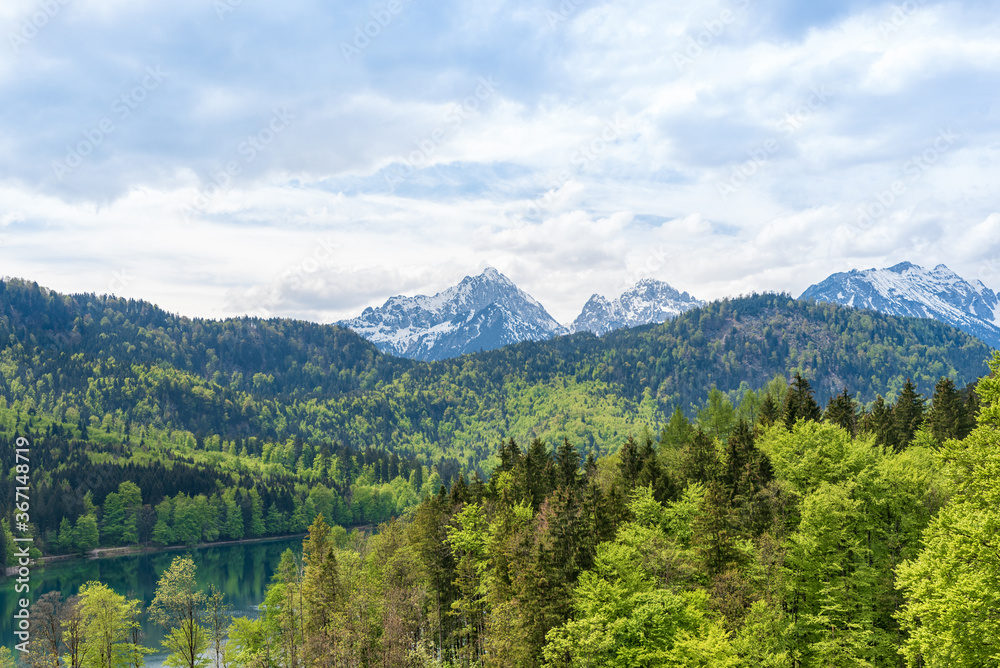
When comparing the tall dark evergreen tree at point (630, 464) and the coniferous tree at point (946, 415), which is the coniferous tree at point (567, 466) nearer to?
the tall dark evergreen tree at point (630, 464)

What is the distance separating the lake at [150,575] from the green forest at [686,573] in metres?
43.8

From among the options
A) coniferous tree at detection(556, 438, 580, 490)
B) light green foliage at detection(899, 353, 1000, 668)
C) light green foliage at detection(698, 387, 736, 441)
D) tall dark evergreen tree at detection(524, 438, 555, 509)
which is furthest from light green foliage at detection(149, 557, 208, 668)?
light green foliage at detection(698, 387, 736, 441)

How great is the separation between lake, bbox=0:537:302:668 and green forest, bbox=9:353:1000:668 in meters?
43.8

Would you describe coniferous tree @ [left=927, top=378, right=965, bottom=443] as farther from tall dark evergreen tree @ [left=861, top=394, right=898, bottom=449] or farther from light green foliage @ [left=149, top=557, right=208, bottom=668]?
light green foliage @ [left=149, top=557, right=208, bottom=668]

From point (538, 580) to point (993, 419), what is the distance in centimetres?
3122

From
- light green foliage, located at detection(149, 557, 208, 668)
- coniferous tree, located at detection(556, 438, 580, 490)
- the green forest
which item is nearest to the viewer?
the green forest

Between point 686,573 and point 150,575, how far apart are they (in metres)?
143

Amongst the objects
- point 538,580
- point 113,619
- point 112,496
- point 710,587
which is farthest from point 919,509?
point 112,496

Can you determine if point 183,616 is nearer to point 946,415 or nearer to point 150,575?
point 946,415

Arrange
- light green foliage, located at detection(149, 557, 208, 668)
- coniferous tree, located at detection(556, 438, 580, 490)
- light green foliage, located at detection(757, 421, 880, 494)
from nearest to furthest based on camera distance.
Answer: light green foliage, located at detection(757, 421, 880, 494) < light green foliage, located at detection(149, 557, 208, 668) < coniferous tree, located at detection(556, 438, 580, 490)

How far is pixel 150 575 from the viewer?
509 feet

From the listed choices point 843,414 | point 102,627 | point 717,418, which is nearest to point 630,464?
point 843,414

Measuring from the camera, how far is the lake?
12212 cm

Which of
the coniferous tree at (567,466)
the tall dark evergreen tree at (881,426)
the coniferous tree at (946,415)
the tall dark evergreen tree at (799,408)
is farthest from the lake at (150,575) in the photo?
the coniferous tree at (946,415)
